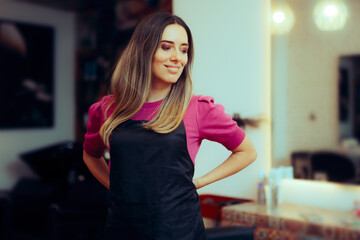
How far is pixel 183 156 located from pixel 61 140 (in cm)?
431

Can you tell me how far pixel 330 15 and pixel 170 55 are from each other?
144cm

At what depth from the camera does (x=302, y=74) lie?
2.80 meters

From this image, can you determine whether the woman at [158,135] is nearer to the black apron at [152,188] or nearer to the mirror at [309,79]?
the black apron at [152,188]

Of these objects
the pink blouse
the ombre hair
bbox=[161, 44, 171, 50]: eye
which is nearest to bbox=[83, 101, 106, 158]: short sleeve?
the ombre hair

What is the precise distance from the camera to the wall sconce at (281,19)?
2.84 m

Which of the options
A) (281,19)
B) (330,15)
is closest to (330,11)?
(330,15)

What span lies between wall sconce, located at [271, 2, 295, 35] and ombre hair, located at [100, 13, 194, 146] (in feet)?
4.56

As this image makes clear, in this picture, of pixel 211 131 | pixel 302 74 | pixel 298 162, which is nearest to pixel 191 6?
pixel 302 74

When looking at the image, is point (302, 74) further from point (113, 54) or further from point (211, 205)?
point (113, 54)

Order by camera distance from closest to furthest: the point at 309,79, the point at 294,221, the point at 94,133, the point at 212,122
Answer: the point at 212,122 → the point at 94,133 → the point at 294,221 → the point at 309,79

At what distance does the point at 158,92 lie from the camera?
1.68 meters

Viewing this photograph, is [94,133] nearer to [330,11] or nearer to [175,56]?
[175,56]

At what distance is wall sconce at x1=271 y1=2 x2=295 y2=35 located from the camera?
2840mm

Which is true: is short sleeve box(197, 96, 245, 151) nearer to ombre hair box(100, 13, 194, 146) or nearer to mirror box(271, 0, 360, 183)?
ombre hair box(100, 13, 194, 146)
